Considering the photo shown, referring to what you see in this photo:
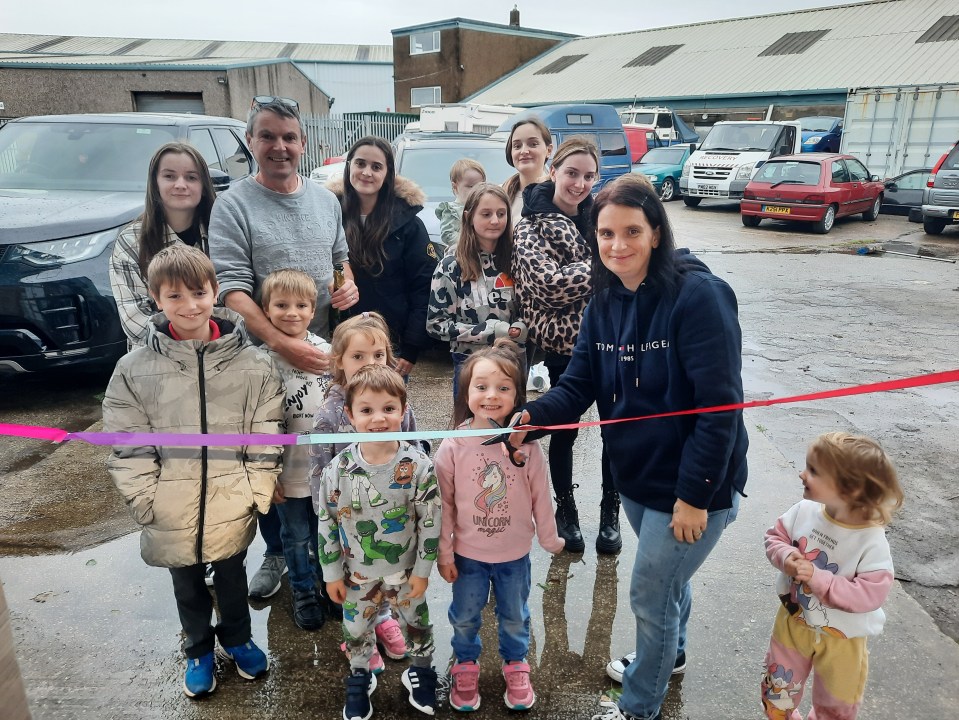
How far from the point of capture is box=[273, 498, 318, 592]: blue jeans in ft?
9.57

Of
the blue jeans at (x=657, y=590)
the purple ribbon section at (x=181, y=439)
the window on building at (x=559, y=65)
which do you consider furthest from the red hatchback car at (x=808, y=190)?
the window on building at (x=559, y=65)

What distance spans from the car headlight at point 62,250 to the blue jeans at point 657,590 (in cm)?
437

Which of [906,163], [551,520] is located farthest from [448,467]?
[906,163]

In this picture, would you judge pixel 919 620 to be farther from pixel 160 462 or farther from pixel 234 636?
pixel 160 462

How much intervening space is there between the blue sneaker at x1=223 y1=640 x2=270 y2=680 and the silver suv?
1494cm

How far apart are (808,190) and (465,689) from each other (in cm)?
1472

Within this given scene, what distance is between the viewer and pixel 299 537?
2947mm

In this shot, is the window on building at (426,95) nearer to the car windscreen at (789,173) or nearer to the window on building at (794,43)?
the window on building at (794,43)

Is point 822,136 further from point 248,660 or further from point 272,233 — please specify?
point 248,660

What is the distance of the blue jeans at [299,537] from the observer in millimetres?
2918

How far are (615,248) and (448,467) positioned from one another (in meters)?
1.01

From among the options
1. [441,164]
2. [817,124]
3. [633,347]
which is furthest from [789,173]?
[633,347]

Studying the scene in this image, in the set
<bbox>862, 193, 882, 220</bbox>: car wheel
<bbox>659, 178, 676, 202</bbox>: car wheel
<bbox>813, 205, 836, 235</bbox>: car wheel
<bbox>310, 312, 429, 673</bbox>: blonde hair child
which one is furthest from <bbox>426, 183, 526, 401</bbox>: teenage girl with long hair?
<bbox>659, 178, 676, 202</bbox>: car wheel

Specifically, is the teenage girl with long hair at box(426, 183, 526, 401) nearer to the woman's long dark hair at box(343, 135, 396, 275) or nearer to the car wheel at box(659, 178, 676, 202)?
the woman's long dark hair at box(343, 135, 396, 275)
